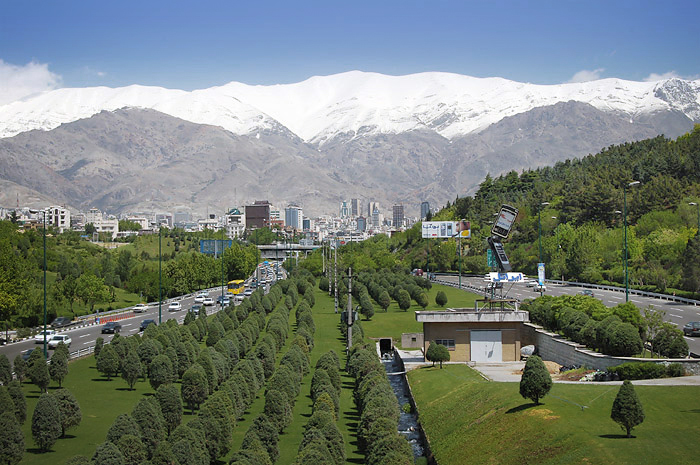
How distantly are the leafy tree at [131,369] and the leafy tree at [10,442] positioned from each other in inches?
613

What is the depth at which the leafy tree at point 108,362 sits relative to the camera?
148ft

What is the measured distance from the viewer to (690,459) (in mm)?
23141

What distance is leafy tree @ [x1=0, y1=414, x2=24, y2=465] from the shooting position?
26.2 meters

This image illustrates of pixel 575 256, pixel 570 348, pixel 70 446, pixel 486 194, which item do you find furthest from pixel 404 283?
pixel 486 194

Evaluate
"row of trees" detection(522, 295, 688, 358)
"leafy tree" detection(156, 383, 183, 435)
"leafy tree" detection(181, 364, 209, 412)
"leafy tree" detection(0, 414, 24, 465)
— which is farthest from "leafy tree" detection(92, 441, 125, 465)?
"row of trees" detection(522, 295, 688, 358)

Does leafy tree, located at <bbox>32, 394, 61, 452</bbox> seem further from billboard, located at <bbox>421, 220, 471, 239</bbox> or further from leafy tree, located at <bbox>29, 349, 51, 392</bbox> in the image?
billboard, located at <bbox>421, 220, 471, 239</bbox>

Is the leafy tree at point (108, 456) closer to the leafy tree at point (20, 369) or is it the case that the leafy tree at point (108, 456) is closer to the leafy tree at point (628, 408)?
the leafy tree at point (628, 408)

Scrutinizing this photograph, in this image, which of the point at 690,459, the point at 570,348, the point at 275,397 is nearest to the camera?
the point at 690,459

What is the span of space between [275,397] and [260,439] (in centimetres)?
566

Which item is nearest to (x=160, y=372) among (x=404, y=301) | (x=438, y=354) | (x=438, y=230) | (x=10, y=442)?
(x=10, y=442)

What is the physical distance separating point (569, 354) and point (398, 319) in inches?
1198

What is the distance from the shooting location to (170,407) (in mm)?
32062

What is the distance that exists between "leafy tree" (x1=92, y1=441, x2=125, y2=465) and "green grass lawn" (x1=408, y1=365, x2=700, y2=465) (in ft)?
42.5

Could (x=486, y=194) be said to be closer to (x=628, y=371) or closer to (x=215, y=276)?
(x=215, y=276)
